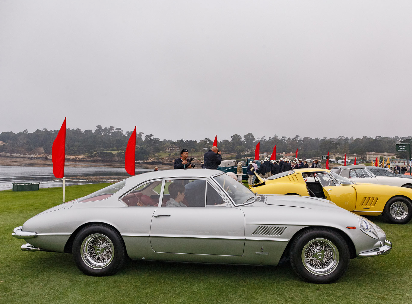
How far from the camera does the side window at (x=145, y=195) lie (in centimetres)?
425

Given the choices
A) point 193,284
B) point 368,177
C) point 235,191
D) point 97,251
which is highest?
point 235,191

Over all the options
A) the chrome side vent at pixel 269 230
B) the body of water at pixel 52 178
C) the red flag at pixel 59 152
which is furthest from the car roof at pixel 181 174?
the body of water at pixel 52 178

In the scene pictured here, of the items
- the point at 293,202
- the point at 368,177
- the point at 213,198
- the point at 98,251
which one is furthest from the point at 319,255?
the point at 368,177

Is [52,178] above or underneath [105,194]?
underneath

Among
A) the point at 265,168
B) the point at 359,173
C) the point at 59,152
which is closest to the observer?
the point at 59,152

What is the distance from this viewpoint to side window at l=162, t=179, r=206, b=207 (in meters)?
4.13

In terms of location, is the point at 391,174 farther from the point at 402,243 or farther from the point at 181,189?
the point at 181,189

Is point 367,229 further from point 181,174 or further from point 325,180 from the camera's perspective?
point 325,180

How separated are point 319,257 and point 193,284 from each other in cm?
155

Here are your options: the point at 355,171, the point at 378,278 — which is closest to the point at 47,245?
the point at 378,278

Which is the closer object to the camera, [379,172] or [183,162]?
[183,162]

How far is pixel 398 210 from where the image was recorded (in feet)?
24.3

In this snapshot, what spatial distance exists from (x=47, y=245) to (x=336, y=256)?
3.64 meters

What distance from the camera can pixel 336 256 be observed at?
151 inches
